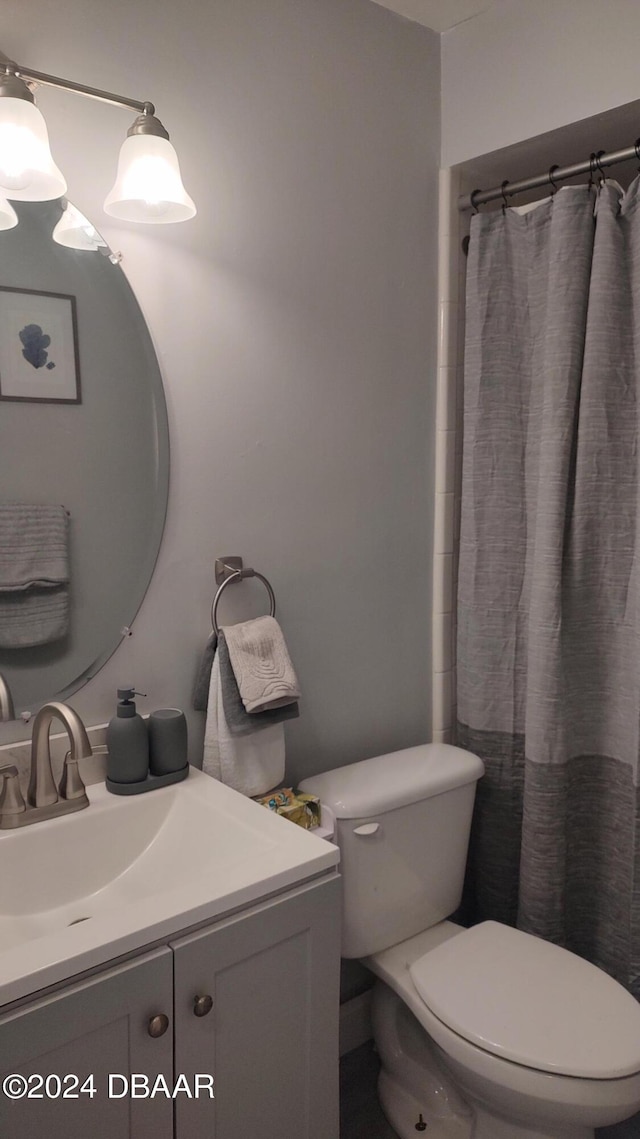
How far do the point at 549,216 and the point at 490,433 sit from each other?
1.59ft

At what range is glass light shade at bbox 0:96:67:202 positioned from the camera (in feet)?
3.80

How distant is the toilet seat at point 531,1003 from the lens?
135cm

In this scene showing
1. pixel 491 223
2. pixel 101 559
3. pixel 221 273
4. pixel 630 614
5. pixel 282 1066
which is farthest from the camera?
pixel 491 223

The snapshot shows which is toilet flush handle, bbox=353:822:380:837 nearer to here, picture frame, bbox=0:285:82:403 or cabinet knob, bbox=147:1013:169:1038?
cabinet knob, bbox=147:1013:169:1038

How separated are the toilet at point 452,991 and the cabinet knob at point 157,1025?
0.59 meters

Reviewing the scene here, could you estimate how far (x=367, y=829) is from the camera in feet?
5.29

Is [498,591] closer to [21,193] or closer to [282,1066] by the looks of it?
[282,1066]

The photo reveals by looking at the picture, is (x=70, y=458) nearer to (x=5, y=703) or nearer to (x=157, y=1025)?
(x=5, y=703)

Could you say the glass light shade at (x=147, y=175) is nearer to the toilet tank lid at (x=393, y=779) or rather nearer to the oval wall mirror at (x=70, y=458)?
the oval wall mirror at (x=70, y=458)

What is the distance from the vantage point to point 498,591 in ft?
6.43

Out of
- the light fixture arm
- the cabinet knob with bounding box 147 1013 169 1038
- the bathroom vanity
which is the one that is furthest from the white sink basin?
the light fixture arm

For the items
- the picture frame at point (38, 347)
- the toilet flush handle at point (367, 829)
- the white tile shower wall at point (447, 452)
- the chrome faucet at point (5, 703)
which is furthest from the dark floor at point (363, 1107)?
the picture frame at point (38, 347)

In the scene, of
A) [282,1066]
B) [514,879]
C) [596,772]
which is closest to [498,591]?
[596,772]

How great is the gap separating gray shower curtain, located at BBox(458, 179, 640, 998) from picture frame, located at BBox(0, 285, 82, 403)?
965mm
